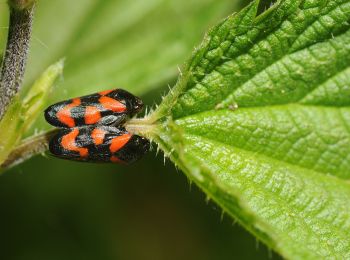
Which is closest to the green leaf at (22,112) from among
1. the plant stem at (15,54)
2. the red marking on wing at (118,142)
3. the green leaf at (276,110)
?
the plant stem at (15,54)

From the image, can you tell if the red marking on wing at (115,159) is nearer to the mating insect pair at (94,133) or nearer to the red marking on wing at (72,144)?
the mating insect pair at (94,133)

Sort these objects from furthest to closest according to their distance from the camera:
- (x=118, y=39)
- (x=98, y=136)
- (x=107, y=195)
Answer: (x=107, y=195), (x=118, y=39), (x=98, y=136)

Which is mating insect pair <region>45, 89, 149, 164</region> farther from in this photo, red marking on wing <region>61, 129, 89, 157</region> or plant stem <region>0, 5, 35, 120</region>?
plant stem <region>0, 5, 35, 120</region>

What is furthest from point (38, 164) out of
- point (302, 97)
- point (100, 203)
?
point (302, 97)

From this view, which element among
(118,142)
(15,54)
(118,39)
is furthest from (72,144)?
(118,39)

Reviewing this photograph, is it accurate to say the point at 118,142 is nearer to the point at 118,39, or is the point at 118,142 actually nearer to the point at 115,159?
the point at 115,159

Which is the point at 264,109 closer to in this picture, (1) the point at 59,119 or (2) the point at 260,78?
(2) the point at 260,78
